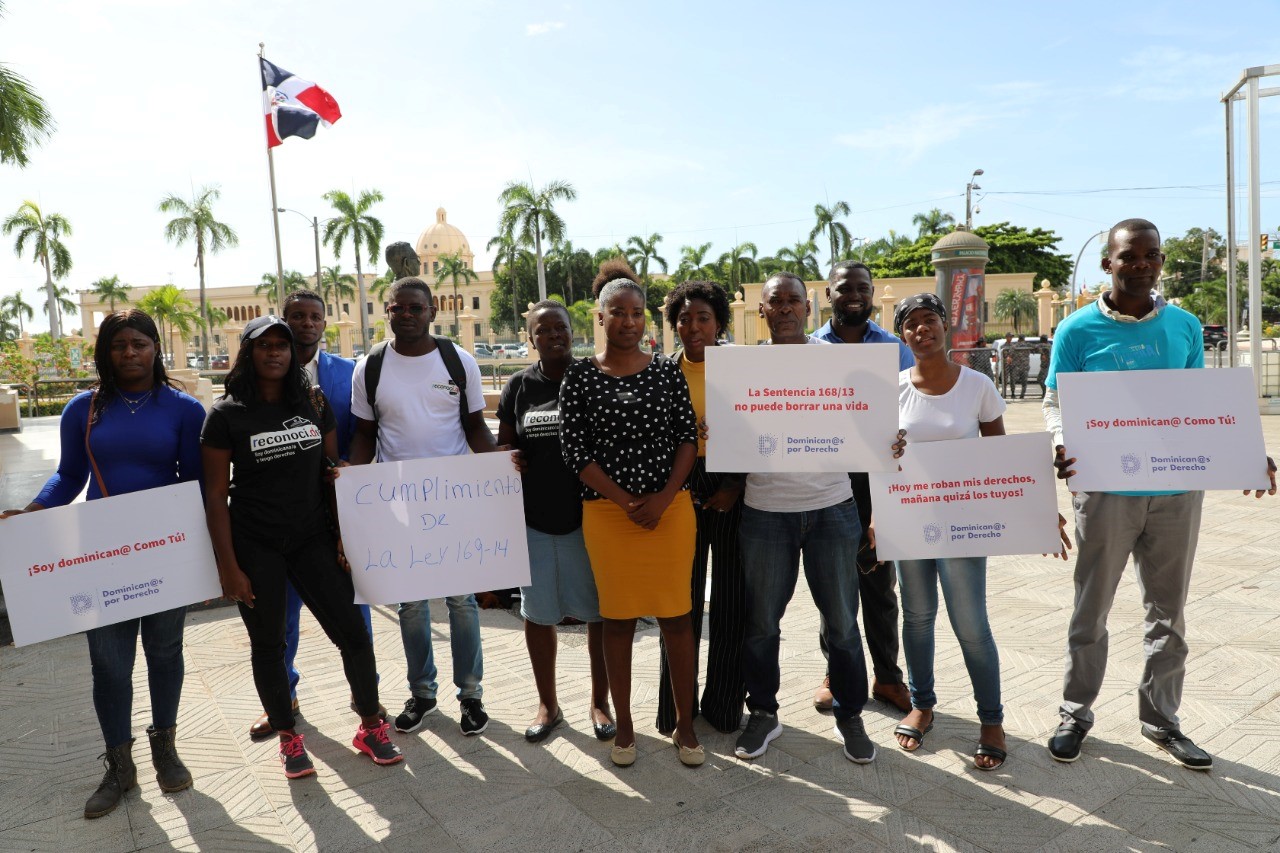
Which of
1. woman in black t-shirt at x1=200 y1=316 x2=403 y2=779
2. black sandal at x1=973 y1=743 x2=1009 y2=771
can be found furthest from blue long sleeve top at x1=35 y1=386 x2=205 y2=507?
black sandal at x1=973 y1=743 x2=1009 y2=771

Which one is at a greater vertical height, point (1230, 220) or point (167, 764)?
point (1230, 220)

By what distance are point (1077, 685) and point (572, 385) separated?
95.4 inches

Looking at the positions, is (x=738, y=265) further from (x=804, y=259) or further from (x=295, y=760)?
(x=295, y=760)

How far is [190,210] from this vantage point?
1569 inches

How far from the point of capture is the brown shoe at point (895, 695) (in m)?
3.98

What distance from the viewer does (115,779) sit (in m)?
3.38

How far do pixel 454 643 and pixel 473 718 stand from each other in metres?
0.35

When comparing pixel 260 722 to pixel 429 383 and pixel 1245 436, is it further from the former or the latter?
pixel 1245 436

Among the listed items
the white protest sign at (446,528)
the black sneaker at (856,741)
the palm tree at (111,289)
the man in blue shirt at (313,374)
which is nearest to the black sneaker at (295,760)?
the man in blue shirt at (313,374)

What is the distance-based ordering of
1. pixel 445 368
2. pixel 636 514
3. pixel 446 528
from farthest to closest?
pixel 445 368, pixel 446 528, pixel 636 514

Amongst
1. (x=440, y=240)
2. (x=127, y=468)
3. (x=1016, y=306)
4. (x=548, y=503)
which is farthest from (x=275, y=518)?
(x=440, y=240)

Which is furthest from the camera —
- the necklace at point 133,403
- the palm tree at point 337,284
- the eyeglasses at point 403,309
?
the palm tree at point 337,284

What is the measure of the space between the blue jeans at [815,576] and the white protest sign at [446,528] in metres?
1.00

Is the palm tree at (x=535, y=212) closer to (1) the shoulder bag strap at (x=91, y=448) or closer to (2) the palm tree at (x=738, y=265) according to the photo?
(2) the palm tree at (x=738, y=265)
